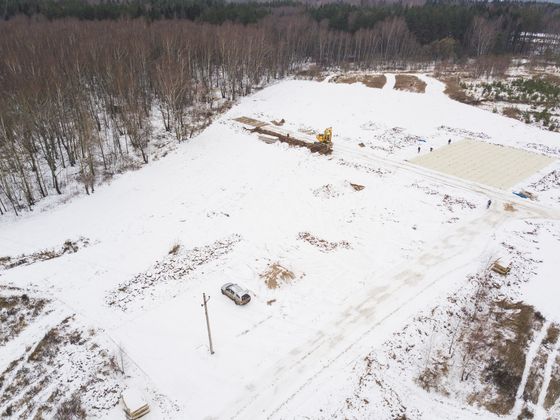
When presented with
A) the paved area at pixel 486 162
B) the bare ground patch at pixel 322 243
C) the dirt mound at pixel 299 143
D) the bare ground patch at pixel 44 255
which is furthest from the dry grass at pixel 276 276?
the paved area at pixel 486 162

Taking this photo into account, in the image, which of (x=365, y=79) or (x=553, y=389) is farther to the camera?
(x=365, y=79)

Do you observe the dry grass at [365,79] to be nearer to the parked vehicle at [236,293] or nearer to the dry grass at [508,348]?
the dry grass at [508,348]

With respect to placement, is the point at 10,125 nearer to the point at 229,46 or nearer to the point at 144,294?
the point at 144,294

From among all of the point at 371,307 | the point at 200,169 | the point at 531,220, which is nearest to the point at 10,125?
the point at 200,169

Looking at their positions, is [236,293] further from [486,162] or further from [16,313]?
[486,162]

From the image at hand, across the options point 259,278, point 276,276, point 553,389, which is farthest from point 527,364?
point 259,278

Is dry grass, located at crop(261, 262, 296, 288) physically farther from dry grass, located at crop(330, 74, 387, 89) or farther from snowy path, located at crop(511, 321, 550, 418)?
dry grass, located at crop(330, 74, 387, 89)
